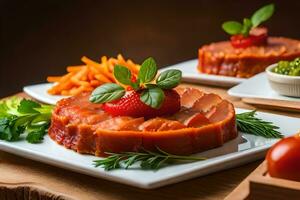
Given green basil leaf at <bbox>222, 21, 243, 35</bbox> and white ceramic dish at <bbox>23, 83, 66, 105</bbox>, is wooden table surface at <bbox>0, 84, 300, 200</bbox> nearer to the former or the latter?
white ceramic dish at <bbox>23, 83, 66, 105</bbox>

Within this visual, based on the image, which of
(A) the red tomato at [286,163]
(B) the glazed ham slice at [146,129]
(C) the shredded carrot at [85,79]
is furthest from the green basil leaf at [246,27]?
(A) the red tomato at [286,163]

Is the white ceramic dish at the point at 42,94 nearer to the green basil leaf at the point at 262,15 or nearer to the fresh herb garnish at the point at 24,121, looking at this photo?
the fresh herb garnish at the point at 24,121

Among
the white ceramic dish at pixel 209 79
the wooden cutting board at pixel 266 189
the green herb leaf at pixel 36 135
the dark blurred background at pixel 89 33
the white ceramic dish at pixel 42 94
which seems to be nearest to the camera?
the wooden cutting board at pixel 266 189

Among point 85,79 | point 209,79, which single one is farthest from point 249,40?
point 85,79

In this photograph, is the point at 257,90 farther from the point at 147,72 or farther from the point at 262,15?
the point at 147,72

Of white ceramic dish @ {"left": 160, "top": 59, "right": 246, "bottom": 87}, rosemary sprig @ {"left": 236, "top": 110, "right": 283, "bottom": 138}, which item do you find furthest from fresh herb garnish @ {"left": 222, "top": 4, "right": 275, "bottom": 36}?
rosemary sprig @ {"left": 236, "top": 110, "right": 283, "bottom": 138}

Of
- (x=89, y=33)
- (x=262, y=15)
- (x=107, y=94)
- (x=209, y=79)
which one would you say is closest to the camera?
(x=107, y=94)

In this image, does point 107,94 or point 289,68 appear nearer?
point 107,94
